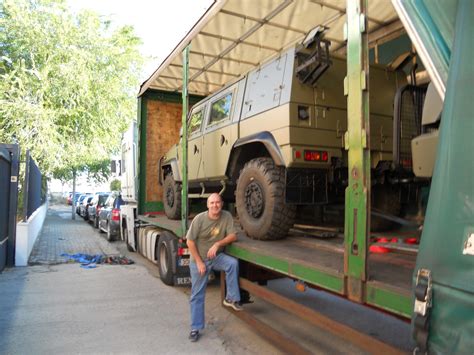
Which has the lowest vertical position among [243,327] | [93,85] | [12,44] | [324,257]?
[243,327]

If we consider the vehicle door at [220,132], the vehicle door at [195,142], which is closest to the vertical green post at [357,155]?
the vehicle door at [220,132]

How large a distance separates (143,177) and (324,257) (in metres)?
6.50

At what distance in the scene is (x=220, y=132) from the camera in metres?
5.62

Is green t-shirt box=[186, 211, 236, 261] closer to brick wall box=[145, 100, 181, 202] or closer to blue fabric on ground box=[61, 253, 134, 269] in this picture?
brick wall box=[145, 100, 181, 202]

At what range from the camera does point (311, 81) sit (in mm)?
4098

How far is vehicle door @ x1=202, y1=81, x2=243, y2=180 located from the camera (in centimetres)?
532

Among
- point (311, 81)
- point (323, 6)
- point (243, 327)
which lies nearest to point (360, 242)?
point (311, 81)

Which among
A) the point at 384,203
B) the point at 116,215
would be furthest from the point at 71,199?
the point at 384,203

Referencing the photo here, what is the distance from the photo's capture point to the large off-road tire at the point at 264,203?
4.07 metres

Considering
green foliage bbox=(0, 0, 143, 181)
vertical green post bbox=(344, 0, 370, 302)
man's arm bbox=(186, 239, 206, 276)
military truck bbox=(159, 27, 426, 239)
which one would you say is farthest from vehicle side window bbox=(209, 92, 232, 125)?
green foliage bbox=(0, 0, 143, 181)

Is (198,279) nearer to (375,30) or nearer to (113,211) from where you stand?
(375,30)

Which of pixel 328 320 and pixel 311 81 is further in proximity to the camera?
pixel 311 81

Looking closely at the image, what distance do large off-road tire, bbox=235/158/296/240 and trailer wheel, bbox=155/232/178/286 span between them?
2373 mm

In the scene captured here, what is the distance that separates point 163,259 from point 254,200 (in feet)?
11.1
